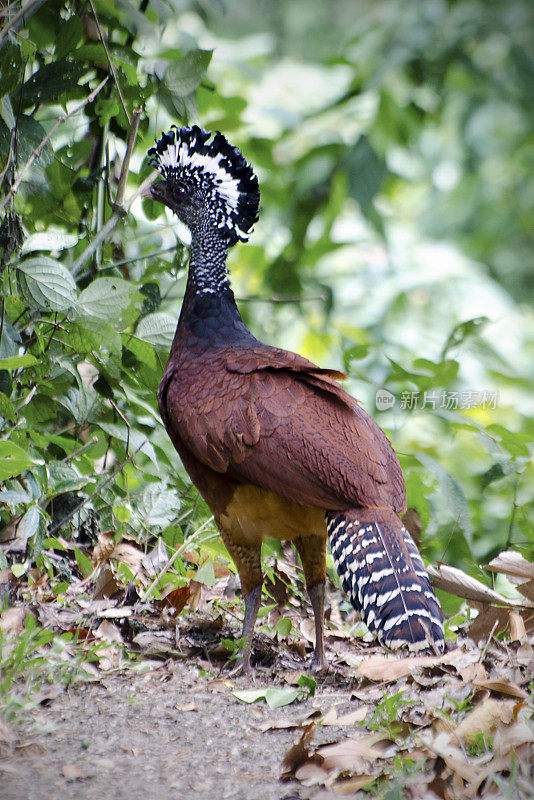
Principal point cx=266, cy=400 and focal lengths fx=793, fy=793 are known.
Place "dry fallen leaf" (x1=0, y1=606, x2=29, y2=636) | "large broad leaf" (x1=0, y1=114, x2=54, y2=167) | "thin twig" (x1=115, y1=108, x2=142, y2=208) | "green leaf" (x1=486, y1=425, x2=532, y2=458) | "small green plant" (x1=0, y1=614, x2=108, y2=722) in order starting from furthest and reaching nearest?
"green leaf" (x1=486, y1=425, x2=532, y2=458)
"thin twig" (x1=115, y1=108, x2=142, y2=208)
"large broad leaf" (x1=0, y1=114, x2=54, y2=167)
"dry fallen leaf" (x1=0, y1=606, x2=29, y2=636)
"small green plant" (x1=0, y1=614, x2=108, y2=722)

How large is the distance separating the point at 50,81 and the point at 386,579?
240 centimetres

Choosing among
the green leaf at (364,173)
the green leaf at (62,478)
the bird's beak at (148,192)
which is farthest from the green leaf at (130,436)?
the green leaf at (364,173)

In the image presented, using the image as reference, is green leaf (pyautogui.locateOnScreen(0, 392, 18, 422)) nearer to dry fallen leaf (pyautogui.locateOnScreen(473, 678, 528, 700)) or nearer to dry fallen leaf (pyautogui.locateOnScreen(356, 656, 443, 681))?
dry fallen leaf (pyautogui.locateOnScreen(356, 656, 443, 681))

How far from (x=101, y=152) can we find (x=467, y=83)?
4.41 meters

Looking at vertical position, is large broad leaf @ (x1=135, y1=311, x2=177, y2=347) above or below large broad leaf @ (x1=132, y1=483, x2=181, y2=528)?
above

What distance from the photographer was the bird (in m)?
2.82

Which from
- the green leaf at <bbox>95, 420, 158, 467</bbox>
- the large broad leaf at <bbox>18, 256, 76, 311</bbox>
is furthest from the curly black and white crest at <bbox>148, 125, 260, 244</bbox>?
the green leaf at <bbox>95, 420, 158, 467</bbox>

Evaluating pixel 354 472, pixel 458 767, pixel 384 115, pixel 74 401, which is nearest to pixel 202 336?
pixel 74 401

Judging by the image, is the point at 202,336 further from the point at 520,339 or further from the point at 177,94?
the point at 520,339

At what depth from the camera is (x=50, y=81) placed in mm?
3277

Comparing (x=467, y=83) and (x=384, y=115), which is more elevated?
(x=467, y=83)

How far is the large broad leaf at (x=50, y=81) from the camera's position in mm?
3260

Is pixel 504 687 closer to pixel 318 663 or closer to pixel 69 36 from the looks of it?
pixel 318 663

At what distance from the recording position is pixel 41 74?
327cm
